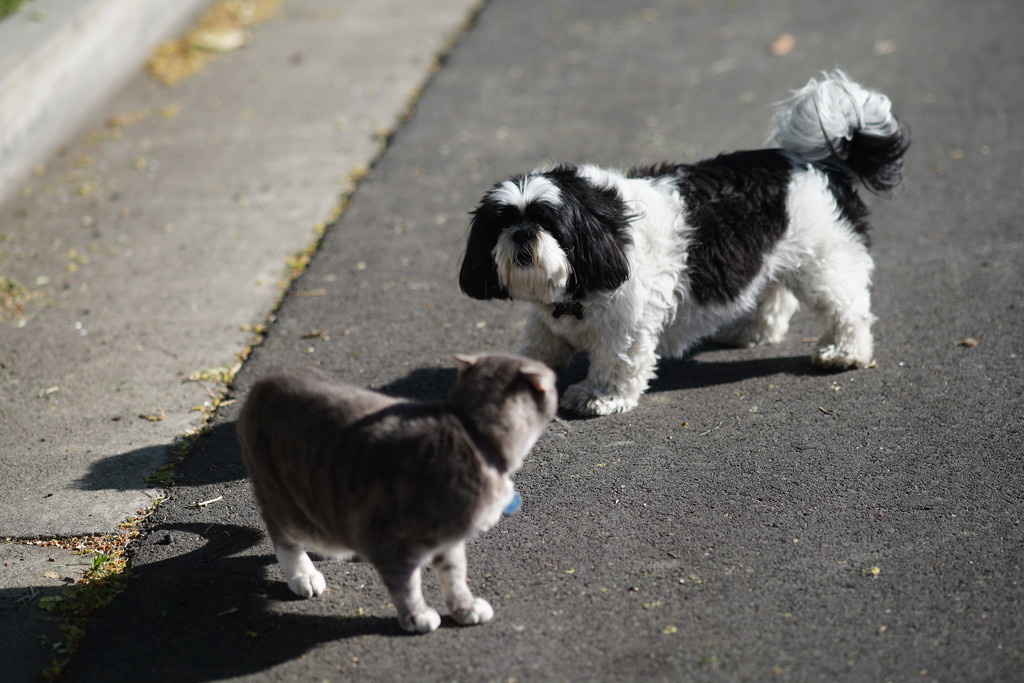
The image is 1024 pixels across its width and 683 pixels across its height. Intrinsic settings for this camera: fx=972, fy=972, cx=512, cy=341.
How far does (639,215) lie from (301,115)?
Result: 506 centimetres

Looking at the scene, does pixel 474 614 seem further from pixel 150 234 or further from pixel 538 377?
pixel 150 234

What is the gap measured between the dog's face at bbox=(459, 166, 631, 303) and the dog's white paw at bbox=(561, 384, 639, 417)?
57cm

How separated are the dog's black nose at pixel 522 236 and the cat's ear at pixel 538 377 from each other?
1132 mm

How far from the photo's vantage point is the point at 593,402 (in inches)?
190

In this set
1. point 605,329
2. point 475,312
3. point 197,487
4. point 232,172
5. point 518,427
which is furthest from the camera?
point 232,172

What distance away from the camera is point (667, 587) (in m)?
3.62

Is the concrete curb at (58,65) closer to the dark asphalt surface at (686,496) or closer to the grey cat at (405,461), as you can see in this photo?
the dark asphalt surface at (686,496)

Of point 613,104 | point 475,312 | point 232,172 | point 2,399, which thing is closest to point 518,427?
point 475,312

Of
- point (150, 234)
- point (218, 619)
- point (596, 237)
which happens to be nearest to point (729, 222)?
point (596, 237)

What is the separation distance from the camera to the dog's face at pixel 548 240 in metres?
4.20

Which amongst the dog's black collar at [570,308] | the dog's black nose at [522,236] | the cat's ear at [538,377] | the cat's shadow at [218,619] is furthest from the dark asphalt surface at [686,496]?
the dog's black nose at [522,236]

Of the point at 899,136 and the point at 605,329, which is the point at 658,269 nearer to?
the point at 605,329

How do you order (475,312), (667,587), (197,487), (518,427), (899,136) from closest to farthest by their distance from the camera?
(518,427) → (667,587) → (197,487) → (899,136) → (475,312)

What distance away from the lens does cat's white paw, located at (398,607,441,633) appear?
11.0 ft
